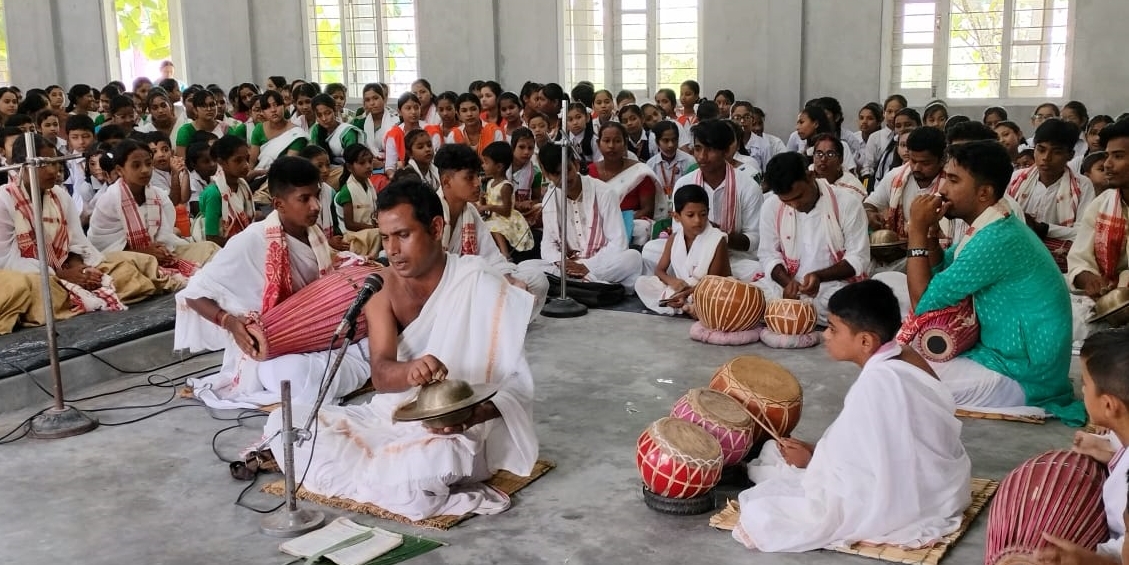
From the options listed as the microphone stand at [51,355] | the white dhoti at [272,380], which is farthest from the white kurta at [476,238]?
the microphone stand at [51,355]

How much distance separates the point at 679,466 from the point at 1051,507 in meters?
→ 1.16

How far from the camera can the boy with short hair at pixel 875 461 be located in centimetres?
337

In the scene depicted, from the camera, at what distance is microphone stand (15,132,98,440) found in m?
4.72

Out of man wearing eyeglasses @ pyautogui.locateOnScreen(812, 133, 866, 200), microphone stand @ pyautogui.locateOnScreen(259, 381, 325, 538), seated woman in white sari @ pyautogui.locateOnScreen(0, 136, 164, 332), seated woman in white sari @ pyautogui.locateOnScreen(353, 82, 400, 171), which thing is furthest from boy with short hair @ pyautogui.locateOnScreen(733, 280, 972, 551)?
seated woman in white sari @ pyautogui.locateOnScreen(353, 82, 400, 171)

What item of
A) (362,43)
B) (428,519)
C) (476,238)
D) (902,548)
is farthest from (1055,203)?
(362,43)

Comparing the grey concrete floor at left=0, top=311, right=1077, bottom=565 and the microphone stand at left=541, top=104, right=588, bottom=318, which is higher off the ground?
the microphone stand at left=541, top=104, right=588, bottom=318

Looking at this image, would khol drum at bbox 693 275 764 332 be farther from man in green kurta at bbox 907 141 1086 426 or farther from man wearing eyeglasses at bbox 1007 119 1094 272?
man wearing eyeglasses at bbox 1007 119 1094 272

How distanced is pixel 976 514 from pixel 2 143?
6.95 meters

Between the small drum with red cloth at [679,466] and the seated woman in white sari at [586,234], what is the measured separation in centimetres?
364

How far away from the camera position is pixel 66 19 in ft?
58.3

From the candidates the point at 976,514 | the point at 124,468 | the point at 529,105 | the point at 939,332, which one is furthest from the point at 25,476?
the point at 529,105

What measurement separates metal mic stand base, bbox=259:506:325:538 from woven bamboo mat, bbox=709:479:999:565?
4.41ft

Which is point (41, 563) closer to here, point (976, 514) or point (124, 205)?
point (976, 514)

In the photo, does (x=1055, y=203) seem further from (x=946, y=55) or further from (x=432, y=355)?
(x=946, y=55)
